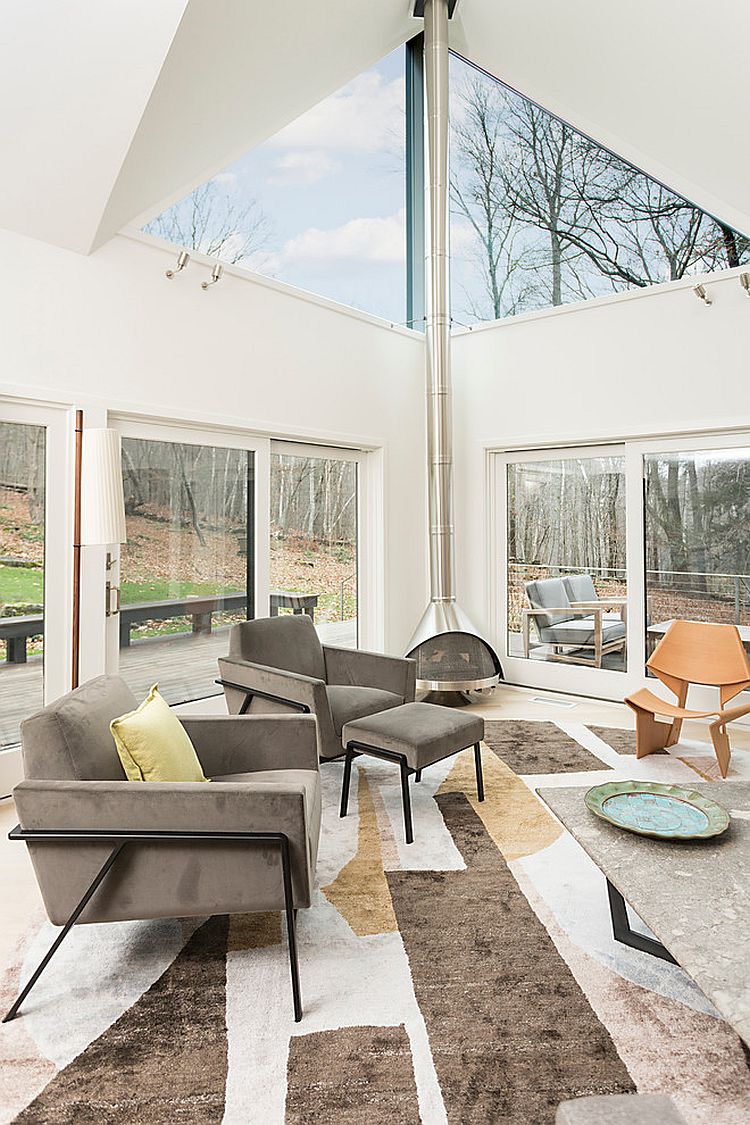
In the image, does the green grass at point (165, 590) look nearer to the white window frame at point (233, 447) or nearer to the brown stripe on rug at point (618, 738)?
the white window frame at point (233, 447)

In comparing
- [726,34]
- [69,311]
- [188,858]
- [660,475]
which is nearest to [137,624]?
[69,311]

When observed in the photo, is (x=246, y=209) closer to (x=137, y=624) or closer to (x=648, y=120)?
(x=648, y=120)

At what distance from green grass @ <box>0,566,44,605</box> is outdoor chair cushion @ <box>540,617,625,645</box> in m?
3.58

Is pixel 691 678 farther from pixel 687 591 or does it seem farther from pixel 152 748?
pixel 152 748

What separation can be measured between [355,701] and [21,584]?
1699 millimetres

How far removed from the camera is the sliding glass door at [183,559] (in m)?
4.11

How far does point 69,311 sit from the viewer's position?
3.65 m

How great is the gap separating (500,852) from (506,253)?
15.2 ft

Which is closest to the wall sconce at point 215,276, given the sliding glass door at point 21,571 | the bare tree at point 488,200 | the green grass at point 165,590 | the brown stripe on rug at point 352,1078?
the sliding glass door at point 21,571

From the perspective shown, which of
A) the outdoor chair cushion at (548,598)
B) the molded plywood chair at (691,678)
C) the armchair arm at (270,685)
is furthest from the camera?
the outdoor chair cushion at (548,598)

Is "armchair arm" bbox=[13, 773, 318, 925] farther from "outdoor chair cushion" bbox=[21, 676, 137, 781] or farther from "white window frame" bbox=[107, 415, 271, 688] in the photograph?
"white window frame" bbox=[107, 415, 271, 688]

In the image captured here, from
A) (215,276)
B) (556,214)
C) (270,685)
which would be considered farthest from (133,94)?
(556,214)

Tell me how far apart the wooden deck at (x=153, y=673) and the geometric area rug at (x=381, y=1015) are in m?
1.37

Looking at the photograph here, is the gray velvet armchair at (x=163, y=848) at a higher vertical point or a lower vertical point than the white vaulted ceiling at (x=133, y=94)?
lower
